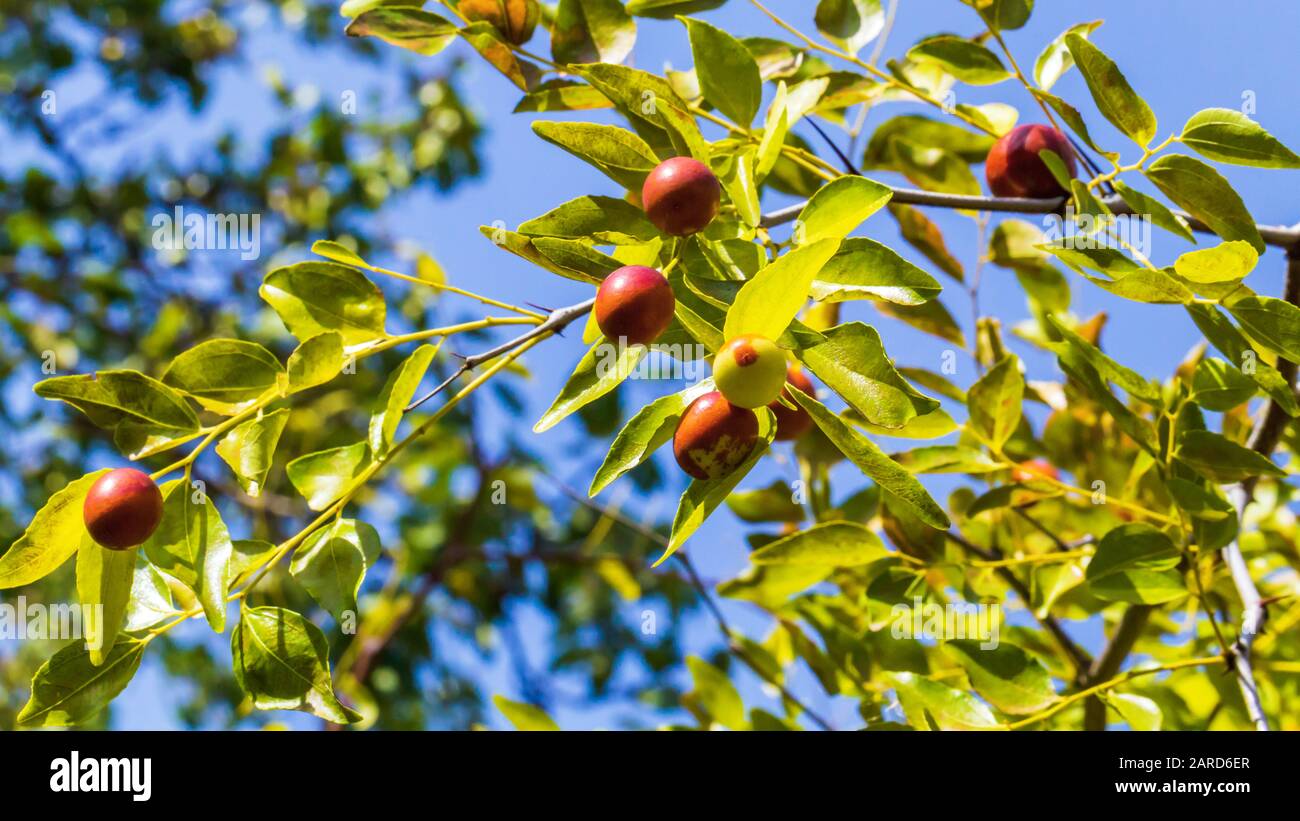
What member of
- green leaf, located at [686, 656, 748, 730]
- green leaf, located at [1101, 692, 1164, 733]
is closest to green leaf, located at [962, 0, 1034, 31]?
green leaf, located at [1101, 692, 1164, 733]

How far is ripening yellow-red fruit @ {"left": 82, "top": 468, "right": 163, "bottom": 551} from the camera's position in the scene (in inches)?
33.8

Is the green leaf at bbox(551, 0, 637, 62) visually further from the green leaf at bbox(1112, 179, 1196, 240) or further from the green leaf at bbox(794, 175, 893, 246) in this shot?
the green leaf at bbox(1112, 179, 1196, 240)

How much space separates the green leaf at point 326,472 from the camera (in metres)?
0.93

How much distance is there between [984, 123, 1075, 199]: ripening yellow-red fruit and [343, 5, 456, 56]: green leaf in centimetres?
58

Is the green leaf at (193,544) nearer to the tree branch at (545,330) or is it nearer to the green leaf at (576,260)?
the tree branch at (545,330)

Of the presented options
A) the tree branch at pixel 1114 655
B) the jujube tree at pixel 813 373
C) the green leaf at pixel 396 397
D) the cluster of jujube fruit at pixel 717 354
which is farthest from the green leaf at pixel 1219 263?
the green leaf at pixel 396 397

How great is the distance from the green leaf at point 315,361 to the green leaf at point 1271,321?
29.3 inches

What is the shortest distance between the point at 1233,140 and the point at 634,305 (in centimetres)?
Answer: 58

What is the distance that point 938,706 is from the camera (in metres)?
1.08

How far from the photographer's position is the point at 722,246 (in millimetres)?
846

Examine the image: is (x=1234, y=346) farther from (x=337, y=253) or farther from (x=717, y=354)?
(x=337, y=253)

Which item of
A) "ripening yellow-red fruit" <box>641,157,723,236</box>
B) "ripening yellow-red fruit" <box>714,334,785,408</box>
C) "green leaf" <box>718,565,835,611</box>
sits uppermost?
"ripening yellow-red fruit" <box>641,157,723,236</box>
